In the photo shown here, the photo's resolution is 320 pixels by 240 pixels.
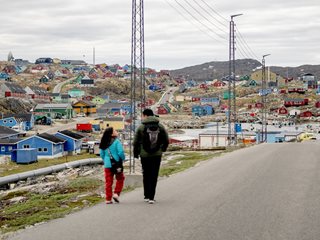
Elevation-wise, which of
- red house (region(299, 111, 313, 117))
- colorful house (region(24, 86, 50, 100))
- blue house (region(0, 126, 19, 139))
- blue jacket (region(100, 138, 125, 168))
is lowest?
blue house (region(0, 126, 19, 139))

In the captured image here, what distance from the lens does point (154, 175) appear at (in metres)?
11.2

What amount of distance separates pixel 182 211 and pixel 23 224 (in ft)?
9.44

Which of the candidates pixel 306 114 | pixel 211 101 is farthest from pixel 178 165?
pixel 211 101

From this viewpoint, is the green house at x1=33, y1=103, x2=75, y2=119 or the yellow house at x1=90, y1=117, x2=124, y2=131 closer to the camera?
the yellow house at x1=90, y1=117, x2=124, y2=131

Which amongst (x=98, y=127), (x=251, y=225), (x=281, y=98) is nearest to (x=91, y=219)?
(x=251, y=225)

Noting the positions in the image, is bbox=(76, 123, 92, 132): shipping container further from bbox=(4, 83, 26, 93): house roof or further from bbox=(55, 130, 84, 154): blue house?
bbox=(4, 83, 26, 93): house roof

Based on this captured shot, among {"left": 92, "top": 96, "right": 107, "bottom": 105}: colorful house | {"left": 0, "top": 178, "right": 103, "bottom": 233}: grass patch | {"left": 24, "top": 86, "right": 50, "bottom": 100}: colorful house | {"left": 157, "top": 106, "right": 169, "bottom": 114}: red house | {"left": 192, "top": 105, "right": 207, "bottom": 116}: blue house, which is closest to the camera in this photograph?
{"left": 0, "top": 178, "right": 103, "bottom": 233}: grass patch

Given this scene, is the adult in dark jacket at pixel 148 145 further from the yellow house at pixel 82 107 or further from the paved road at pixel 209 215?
the yellow house at pixel 82 107

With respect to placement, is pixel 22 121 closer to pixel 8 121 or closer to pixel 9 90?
pixel 8 121

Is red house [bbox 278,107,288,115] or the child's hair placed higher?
the child's hair

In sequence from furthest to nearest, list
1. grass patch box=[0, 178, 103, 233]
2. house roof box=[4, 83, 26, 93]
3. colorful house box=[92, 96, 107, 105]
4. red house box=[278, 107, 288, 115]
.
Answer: colorful house box=[92, 96, 107, 105] → red house box=[278, 107, 288, 115] → house roof box=[4, 83, 26, 93] → grass patch box=[0, 178, 103, 233]

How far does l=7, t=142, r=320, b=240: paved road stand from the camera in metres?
8.12

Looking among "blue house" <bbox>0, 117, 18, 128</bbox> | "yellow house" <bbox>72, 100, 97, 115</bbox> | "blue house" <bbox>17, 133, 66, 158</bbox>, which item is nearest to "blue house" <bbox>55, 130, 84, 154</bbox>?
"blue house" <bbox>17, 133, 66, 158</bbox>

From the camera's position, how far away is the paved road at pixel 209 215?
320 inches
